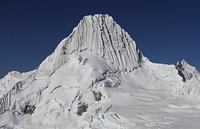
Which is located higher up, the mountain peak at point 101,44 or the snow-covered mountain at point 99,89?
the mountain peak at point 101,44

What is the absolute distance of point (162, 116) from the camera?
18.0m

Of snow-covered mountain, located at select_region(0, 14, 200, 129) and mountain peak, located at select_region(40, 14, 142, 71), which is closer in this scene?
snow-covered mountain, located at select_region(0, 14, 200, 129)

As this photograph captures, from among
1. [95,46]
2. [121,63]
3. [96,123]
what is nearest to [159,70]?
[121,63]

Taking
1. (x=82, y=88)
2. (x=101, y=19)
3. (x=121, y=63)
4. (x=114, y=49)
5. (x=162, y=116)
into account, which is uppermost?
(x=101, y=19)

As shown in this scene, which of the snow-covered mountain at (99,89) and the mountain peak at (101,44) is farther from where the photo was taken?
the mountain peak at (101,44)

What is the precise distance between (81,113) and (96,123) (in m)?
3.77

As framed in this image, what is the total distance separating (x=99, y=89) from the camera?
2331 centimetres

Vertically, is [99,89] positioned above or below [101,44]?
below

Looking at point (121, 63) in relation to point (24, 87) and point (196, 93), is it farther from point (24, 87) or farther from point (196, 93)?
point (24, 87)

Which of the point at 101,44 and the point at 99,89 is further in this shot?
the point at 101,44

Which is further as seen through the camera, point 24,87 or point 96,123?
point 24,87

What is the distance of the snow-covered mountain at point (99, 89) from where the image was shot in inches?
743

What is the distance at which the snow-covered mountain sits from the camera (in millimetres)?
18875

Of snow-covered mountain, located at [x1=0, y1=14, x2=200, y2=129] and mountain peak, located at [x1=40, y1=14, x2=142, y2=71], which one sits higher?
mountain peak, located at [x1=40, y1=14, x2=142, y2=71]
